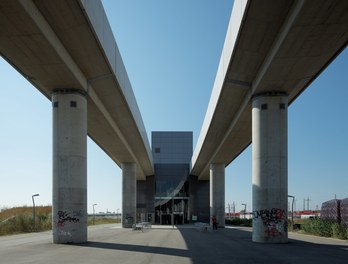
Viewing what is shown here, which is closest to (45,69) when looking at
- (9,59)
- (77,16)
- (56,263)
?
(9,59)

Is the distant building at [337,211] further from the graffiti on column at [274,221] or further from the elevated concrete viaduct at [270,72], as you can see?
the graffiti on column at [274,221]

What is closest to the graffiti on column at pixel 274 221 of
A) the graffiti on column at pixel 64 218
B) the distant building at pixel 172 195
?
the graffiti on column at pixel 64 218

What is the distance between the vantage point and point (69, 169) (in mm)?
22266

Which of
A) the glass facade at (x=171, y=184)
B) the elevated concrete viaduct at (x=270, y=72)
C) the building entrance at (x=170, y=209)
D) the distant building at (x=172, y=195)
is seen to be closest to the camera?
the elevated concrete viaduct at (x=270, y=72)

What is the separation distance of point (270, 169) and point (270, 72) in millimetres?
4877

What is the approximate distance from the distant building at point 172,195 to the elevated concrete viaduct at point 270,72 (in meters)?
37.0

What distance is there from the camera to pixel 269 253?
55.1 ft

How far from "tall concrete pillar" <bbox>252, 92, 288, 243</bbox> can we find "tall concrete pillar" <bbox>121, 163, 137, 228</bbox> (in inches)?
1156

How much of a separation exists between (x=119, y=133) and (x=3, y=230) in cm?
1131

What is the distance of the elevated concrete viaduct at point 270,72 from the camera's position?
1502 cm

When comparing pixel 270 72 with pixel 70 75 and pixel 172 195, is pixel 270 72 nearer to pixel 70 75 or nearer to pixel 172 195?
pixel 70 75

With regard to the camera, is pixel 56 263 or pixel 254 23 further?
pixel 254 23

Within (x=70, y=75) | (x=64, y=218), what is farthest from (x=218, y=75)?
(x=64, y=218)

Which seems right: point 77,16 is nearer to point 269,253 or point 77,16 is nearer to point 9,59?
point 9,59
